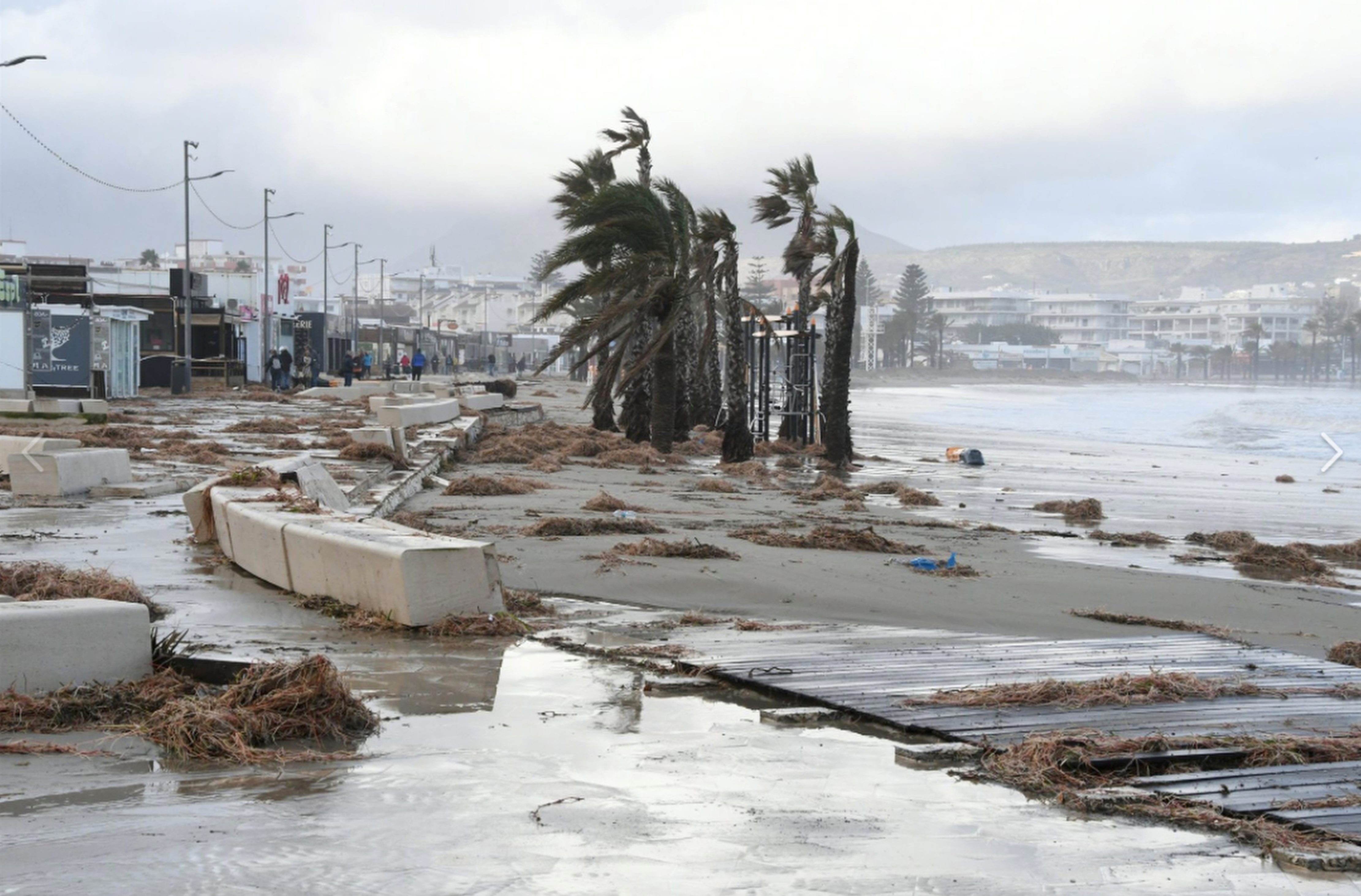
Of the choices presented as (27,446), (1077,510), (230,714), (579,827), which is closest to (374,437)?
(27,446)

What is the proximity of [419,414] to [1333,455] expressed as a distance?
93.4 ft

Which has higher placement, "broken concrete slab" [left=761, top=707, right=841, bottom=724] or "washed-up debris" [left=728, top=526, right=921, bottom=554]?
"broken concrete slab" [left=761, top=707, right=841, bottom=724]

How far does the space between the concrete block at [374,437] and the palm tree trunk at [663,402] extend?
7951 mm

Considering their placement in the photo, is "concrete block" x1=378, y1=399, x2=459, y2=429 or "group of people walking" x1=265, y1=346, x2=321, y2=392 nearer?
"concrete block" x1=378, y1=399, x2=459, y2=429

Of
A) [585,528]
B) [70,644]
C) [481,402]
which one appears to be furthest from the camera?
[481,402]

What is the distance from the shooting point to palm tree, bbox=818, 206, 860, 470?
2695cm

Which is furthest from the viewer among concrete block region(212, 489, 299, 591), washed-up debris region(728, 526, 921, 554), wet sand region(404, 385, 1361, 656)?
washed-up debris region(728, 526, 921, 554)

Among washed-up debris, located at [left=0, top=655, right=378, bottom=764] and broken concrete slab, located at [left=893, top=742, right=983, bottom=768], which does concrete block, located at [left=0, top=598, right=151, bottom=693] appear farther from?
broken concrete slab, located at [left=893, top=742, right=983, bottom=768]

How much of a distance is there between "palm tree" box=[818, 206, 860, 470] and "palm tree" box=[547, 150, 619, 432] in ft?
14.0

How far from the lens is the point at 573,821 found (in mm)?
4793

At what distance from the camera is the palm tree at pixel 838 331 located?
2695cm

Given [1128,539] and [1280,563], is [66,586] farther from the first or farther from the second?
[1128,539]

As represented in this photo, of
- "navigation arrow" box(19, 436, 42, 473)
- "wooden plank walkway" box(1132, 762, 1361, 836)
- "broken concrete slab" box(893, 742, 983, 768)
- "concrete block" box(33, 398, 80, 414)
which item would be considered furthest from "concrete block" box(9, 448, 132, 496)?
"wooden plank walkway" box(1132, 762, 1361, 836)

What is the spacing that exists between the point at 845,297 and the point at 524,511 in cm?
1452
